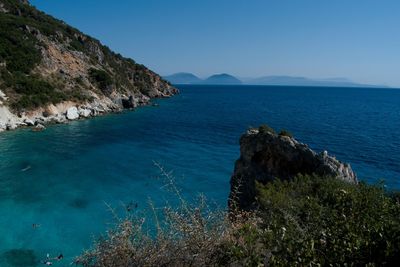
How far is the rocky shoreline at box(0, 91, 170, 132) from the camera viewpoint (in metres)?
51.1

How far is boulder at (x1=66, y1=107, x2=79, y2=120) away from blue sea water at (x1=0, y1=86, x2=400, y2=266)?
11.2 feet

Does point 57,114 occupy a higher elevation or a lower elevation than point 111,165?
higher

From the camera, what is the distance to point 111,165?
3569cm

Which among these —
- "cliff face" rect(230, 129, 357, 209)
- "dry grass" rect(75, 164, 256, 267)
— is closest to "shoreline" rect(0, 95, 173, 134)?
"cliff face" rect(230, 129, 357, 209)

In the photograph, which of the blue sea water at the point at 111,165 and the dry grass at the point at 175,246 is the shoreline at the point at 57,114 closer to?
the blue sea water at the point at 111,165

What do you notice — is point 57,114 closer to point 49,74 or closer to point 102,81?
point 49,74

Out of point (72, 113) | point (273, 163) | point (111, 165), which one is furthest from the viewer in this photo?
point (72, 113)

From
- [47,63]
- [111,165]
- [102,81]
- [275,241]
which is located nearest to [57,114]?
[47,63]

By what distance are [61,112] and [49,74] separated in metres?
12.6

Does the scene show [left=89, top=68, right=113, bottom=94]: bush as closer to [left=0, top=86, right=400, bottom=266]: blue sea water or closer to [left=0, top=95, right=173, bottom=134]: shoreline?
[left=0, top=95, right=173, bottom=134]: shoreline

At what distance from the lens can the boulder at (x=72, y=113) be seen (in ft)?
201

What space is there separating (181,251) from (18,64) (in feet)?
218

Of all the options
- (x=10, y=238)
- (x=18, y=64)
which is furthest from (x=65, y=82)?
(x=10, y=238)

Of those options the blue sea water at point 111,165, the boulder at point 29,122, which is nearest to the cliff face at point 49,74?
the boulder at point 29,122
